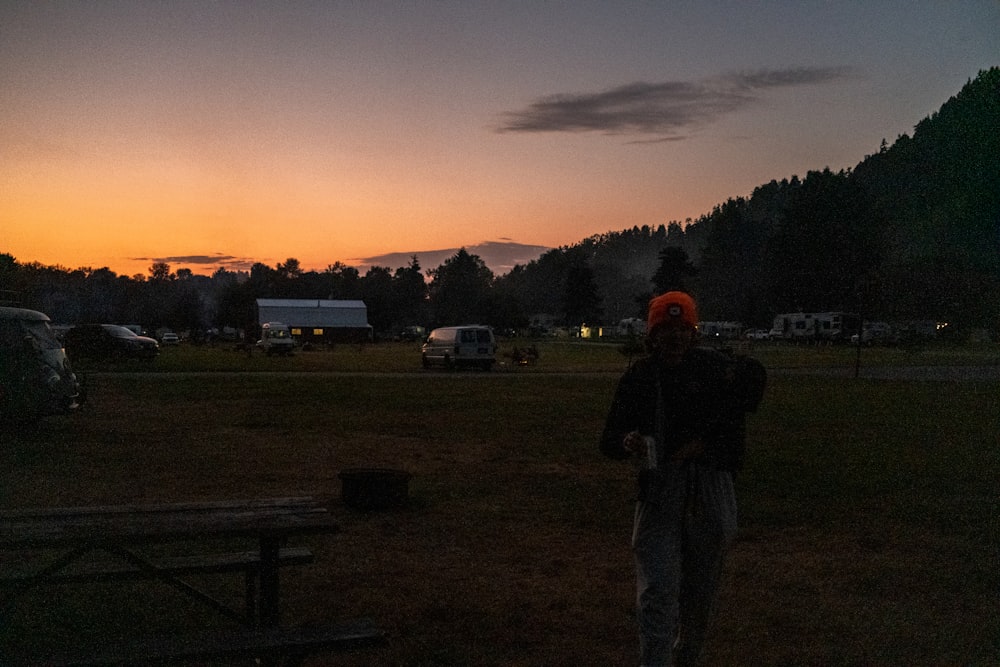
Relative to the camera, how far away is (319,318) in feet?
313

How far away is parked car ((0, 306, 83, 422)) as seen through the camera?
12977mm

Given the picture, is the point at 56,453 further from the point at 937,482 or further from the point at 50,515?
the point at 937,482

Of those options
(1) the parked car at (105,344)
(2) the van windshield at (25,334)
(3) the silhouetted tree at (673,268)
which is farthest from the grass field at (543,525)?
(3) the silhouetted tree at (673,268)

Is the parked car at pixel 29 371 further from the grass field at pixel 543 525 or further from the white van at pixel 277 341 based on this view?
the white van at pixel 277 341

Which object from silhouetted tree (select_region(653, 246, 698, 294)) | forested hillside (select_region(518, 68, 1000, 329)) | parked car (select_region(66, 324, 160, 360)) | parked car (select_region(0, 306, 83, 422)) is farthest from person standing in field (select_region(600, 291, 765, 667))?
silhouetted tree (select_region(653, 246, 698, 294))

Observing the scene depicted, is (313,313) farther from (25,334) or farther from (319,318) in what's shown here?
(25,334)

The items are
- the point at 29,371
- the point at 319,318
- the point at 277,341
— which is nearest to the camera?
the point at 29,371

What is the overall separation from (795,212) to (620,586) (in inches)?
4238

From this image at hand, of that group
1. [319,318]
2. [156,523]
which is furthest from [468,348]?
[319,318]

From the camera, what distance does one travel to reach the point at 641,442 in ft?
11.5

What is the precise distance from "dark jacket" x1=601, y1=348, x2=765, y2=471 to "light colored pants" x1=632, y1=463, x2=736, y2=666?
0.11 metres

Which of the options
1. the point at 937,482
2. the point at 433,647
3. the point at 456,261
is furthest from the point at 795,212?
the point at 433,647

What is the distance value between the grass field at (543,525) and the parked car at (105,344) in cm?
2039

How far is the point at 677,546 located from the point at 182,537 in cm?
252
